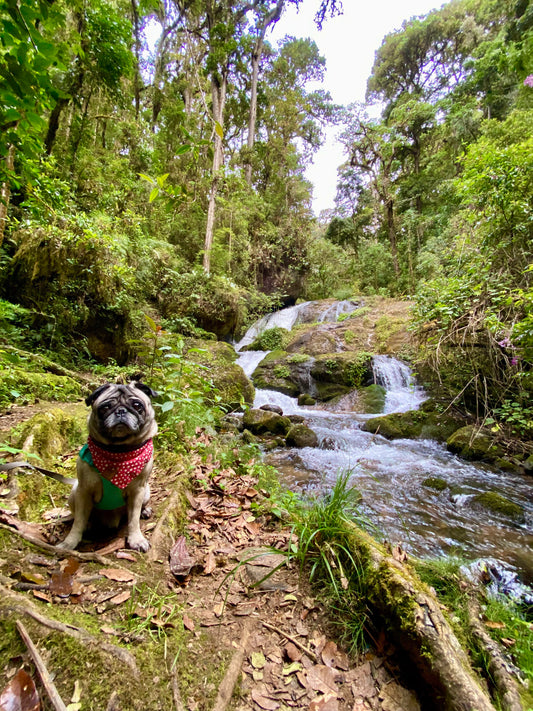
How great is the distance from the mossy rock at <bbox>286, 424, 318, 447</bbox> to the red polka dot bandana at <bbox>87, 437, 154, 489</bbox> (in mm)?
5477

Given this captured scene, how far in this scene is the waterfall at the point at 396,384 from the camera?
9.72 m

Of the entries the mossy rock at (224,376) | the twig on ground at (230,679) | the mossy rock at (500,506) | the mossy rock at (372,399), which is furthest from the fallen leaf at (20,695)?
the mossy rock at (372,399)

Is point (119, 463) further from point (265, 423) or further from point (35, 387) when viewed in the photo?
point (265, 423)

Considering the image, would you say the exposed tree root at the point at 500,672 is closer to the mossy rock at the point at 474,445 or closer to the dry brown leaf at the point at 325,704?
the dry brown leaf at the point at 325,704

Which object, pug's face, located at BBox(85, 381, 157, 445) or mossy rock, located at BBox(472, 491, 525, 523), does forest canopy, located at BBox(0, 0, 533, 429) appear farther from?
mossy rock, located at BBox(472, 491, 525, 523)

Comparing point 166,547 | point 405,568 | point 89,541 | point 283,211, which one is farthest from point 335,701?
point 283,211

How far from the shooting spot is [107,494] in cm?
188

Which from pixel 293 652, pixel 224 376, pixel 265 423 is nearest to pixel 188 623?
pixel 293 652

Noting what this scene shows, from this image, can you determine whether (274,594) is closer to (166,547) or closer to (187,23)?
(166,547)

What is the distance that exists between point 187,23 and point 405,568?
21.3 m

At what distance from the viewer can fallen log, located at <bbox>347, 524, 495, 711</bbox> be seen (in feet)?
4.09

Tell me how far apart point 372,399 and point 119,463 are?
31.2 feet

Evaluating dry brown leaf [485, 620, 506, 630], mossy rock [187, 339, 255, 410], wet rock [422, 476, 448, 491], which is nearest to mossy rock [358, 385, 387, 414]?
mossy rock [187, 339, 255, 410]

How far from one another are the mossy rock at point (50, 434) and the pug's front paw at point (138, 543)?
1260 mm
